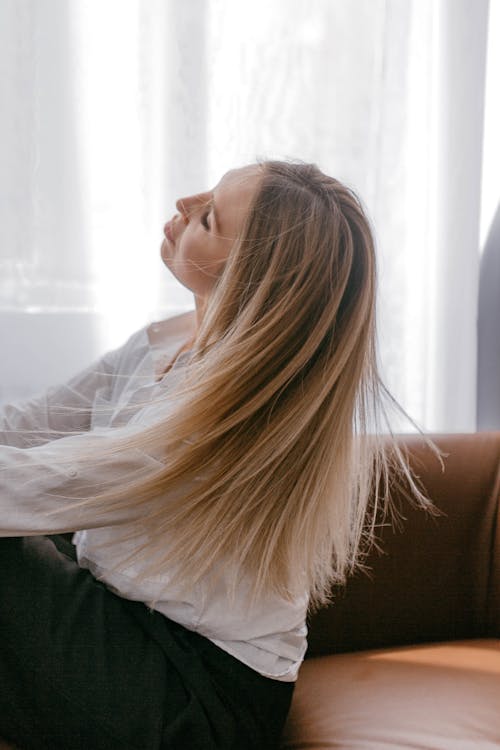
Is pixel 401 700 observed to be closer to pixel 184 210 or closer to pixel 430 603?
pixel 430 603

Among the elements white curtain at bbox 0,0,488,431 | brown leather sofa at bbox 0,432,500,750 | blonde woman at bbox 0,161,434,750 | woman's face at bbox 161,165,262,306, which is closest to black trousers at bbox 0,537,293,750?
blonde woman at bbox 0,161,434,750

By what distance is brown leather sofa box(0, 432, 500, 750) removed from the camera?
1.26m

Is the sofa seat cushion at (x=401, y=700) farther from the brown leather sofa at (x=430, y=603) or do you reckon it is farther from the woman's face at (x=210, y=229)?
the woman's face at (x=210, y=229)

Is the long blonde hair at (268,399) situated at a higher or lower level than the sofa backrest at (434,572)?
higher

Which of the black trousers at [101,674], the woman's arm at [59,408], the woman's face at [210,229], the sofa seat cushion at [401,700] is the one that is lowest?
the sofa seat cushion at [401,700]

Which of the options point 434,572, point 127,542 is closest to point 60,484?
point 127,542

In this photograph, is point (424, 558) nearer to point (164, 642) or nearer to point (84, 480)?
point (164, 642)

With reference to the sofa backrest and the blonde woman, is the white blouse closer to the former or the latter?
the blonde woman

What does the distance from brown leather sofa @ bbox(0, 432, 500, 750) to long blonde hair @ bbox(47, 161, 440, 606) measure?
0.31 meters

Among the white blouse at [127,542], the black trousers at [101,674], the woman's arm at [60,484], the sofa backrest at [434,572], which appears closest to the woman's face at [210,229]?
the white blouse at [127,542]

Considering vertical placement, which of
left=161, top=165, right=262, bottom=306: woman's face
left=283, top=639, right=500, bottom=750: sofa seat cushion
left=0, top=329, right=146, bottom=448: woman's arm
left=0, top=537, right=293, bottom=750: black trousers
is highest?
left=161, top=165, right=262, bottom=306: woman's face

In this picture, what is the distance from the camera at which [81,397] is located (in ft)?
4.32

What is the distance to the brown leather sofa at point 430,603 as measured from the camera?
4.13 ft

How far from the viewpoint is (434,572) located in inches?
54.9
